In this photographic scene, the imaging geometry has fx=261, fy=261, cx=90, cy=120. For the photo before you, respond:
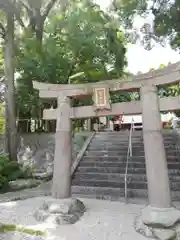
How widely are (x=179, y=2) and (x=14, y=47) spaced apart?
7.43 meters

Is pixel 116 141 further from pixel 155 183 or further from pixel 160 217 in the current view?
pixel 160 217

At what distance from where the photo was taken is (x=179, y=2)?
9664 mm

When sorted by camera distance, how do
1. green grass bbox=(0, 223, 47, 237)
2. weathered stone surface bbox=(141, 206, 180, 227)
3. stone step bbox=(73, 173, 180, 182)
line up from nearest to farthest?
weathered stone surface bbox=(141, 206, 180, 227)
green grass bbox=(0, 223, 47, 237)
stone step bbox=(73, 173, 180, 182)

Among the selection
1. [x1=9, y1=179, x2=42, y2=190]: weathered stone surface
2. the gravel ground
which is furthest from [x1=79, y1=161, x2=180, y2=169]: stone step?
the gravel ground

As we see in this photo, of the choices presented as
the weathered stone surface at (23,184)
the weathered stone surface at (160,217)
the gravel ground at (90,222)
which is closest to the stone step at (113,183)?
the gravel ground at (90,222)

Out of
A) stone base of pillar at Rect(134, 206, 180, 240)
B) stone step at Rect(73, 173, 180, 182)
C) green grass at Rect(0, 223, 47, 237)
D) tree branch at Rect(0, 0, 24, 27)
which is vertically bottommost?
green grass at Rect(0, 223, 47, 237)

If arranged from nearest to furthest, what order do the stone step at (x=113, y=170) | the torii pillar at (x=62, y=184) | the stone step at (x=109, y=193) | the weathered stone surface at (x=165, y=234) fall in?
the weathered stone surface at (x=165, y=234) < the torii pillar at (x=62, y=184) < the stone step at (x=109, y=193) < the stone step at (x=113, y=170)

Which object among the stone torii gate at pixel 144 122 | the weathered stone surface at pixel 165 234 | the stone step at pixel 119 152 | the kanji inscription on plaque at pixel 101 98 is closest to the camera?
the weathered stone surface at pixel 165 234

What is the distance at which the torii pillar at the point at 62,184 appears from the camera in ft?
18.0

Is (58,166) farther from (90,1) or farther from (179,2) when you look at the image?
(90,1)

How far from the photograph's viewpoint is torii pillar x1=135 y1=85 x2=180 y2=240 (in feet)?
15.3

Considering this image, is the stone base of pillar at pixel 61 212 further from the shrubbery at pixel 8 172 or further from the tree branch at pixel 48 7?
the tree branch at pixel 48 7

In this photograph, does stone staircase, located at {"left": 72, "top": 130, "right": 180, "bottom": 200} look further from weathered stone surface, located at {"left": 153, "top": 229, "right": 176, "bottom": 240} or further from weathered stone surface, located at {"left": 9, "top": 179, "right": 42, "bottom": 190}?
weathered stone surface, located at {"left": 153, "top": 229, "right": 176, "bottom": 240}

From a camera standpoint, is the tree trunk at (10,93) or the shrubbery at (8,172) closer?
the shrubbery at (8,172)
